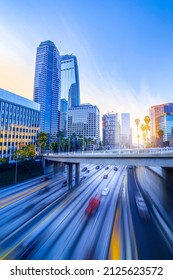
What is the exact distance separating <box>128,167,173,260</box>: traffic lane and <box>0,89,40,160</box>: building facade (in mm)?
68356

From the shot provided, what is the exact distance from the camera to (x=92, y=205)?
25250 mm

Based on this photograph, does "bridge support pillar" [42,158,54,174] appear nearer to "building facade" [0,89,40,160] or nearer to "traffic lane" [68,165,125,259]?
"building facade" [0,89,40,160]

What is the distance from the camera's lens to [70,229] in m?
17.5

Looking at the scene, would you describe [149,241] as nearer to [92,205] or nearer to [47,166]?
[92,205]

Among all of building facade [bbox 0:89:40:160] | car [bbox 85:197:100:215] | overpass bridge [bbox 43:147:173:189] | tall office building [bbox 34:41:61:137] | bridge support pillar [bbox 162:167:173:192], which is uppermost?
tall office building [bbox 34:41:61:137]

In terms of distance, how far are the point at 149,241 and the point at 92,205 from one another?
38.8 ft

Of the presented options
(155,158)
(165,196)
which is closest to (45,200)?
(155,158)

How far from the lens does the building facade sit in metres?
66.5

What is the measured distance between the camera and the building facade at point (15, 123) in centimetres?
6650

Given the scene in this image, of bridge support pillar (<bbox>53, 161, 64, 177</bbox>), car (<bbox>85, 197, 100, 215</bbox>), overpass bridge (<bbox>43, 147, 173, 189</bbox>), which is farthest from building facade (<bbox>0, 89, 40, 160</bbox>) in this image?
car (<bbox>85, 197, 100, 215</bbox>)

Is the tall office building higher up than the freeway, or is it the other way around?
the tall office building

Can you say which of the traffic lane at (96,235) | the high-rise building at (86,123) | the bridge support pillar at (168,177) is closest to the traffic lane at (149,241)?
the traffic lane at (96,235)

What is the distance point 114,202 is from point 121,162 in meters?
9.34
